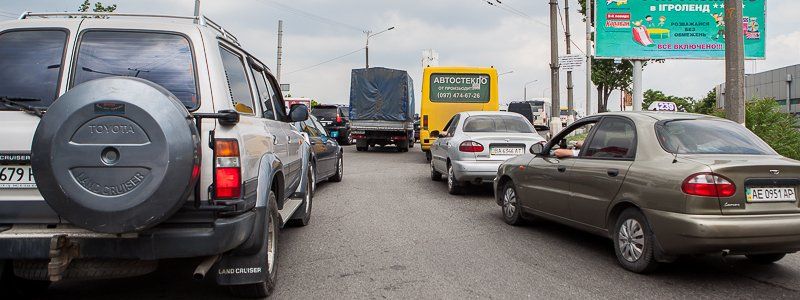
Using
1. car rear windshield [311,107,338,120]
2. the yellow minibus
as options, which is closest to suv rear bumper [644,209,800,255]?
the yellow minibus

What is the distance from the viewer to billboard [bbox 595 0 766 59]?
71.4ft

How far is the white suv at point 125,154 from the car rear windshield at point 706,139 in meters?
3.30

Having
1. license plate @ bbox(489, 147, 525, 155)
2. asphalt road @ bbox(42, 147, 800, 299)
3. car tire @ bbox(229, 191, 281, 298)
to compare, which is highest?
license plate @ bbox(489, 147, 525, 155)

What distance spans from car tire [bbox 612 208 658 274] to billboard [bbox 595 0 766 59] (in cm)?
1827

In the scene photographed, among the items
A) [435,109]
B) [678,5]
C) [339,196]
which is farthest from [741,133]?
[678,5]

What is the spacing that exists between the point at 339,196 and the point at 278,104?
4.18 m

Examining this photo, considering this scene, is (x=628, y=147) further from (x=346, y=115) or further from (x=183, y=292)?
(x=346, y=115)

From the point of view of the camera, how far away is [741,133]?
17.6 ft

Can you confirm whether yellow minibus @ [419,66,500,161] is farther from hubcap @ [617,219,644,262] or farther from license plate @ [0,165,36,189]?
license plate @ [0,165,36,189]

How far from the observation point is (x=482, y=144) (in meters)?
9.75

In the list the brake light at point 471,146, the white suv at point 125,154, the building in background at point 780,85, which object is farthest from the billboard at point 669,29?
the building in background at point 780,85

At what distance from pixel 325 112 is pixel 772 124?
1635 centimetres

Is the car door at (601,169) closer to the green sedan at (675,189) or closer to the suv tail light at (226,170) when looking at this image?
the green sedan at (675,189)

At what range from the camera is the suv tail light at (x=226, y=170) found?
3.44m
